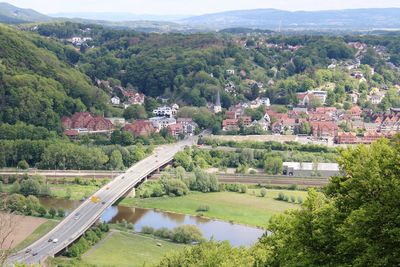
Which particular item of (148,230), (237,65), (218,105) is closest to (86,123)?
(218,105)

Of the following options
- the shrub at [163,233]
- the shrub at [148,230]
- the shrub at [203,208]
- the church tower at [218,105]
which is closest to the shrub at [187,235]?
the shrub at [163,233]

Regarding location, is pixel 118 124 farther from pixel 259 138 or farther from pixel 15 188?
pixel 15 188

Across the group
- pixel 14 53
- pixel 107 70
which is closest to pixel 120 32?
pixel 107 70

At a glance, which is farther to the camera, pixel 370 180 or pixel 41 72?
pixel 41 72

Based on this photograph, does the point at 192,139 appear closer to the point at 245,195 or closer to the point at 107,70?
the point at 245,195

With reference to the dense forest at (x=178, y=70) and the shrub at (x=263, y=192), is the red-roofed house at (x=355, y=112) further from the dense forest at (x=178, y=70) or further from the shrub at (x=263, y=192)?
the shrub at (x=263, y=192)

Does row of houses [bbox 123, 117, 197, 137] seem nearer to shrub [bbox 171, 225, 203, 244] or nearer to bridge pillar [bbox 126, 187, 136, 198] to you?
bridge pillar [bbox 126, 187, 136, 198]

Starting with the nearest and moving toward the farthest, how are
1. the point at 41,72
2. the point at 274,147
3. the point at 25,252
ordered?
the point at 25,252
the point at 274,147
the point at 41,72
